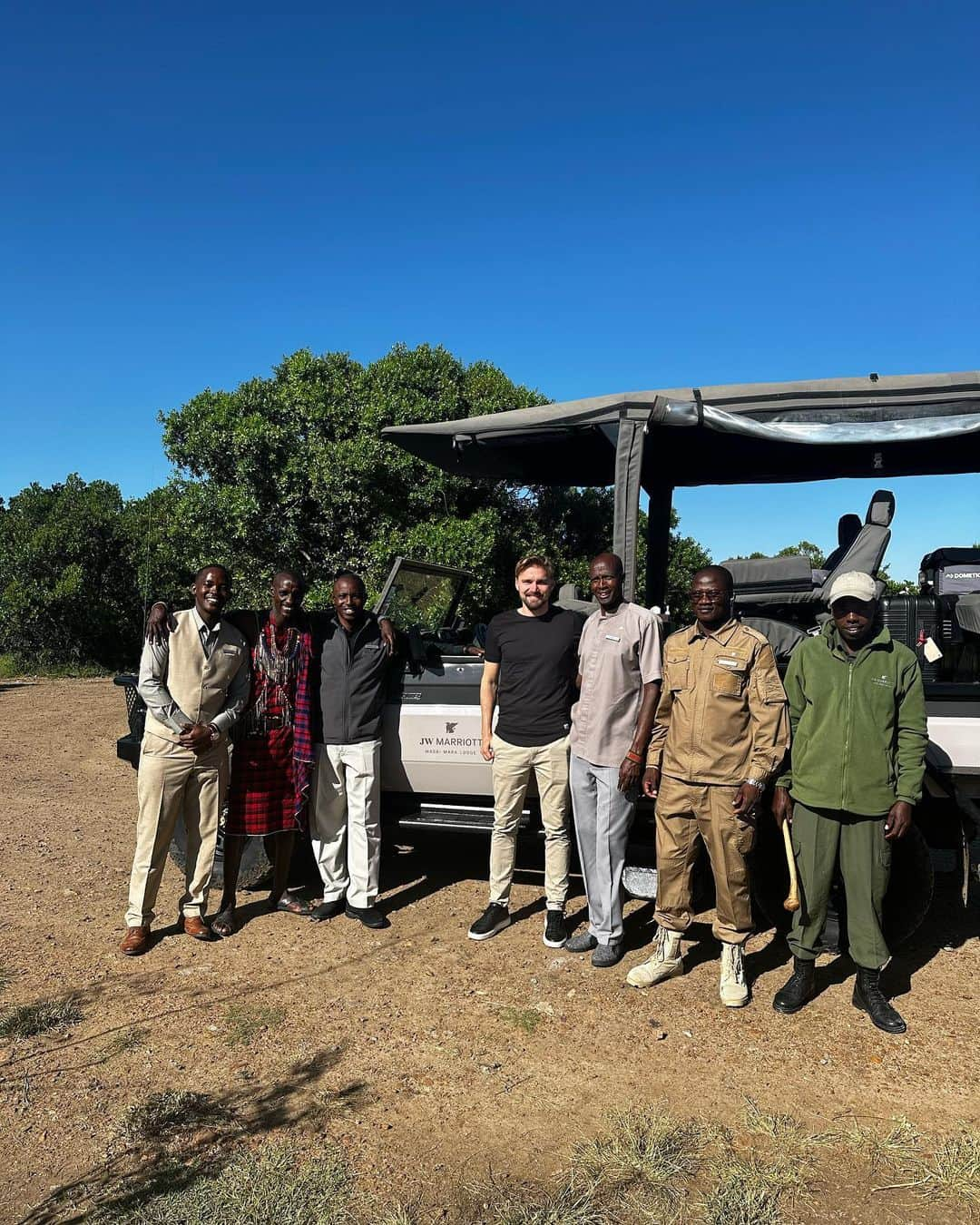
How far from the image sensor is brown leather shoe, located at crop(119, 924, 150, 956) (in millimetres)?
4516

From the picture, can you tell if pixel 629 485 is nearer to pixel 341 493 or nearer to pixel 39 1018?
pixel 39 1018

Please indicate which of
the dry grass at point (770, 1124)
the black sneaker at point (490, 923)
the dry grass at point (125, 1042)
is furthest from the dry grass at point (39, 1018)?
the dry grass at point (770, 1124)

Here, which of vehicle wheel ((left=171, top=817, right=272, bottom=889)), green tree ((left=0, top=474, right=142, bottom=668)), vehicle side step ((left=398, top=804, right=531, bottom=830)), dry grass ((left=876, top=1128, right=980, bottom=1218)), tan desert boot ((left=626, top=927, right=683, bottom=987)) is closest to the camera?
dry grass ((left=876, top=1128, right=980, bottom=1218))

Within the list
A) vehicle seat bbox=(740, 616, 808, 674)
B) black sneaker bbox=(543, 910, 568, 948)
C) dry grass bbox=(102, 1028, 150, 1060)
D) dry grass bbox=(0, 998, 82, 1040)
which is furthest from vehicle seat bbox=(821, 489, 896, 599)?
dry grass bbox=(0, 998, 82, 1040)

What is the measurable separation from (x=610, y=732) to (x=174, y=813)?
226 cm

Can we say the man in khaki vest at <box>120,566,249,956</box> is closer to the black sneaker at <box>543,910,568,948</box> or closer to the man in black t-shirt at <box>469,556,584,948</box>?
the man in black t-shirt at <box>469,556,584,948</box>

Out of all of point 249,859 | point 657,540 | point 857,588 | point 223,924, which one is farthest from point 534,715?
point 657,540

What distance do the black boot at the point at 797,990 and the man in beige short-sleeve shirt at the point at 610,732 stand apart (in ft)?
2.63

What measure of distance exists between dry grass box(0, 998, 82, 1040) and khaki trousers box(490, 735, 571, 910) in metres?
2.00

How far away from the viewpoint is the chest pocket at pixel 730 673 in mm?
3846

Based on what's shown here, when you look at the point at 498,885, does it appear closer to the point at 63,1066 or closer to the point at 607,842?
the point at 607,842

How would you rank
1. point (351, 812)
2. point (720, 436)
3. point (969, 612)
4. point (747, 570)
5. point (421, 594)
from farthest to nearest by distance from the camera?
point (421, 594) → point (720, 436) → point (747, 570) → point (351, 812) → point (969, 612)

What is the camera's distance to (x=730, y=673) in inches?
152

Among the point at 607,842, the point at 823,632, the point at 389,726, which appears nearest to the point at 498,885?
the point at 607,842
